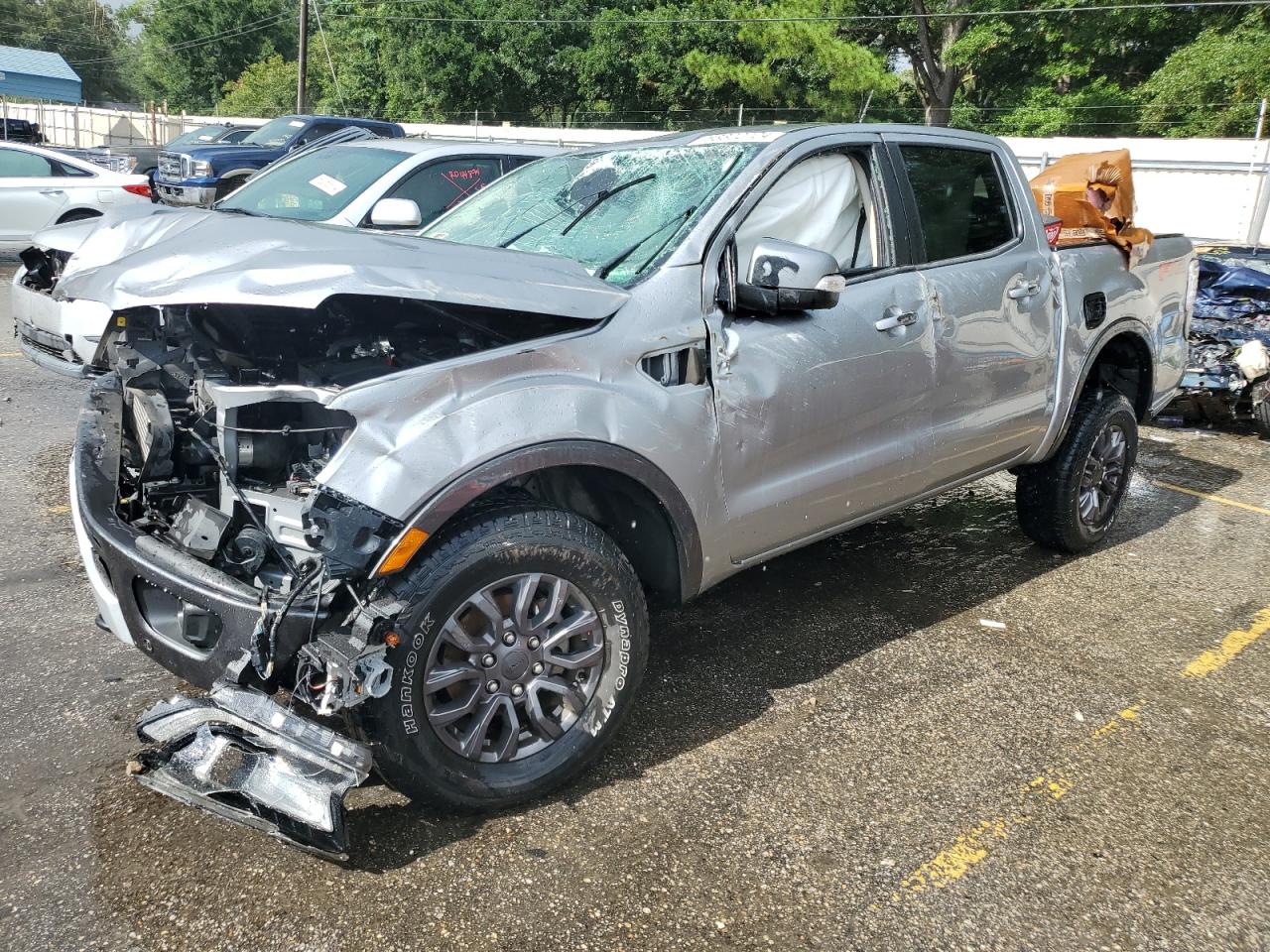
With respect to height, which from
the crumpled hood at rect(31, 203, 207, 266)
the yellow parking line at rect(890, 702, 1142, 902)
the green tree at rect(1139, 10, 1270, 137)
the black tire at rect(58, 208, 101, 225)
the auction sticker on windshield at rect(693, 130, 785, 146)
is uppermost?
the green tree at rect(1139, 10, 1270, 137)

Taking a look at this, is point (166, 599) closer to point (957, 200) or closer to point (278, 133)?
point (957, 200)

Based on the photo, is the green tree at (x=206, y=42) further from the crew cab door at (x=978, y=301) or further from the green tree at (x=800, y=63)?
the crew cab door at (x=978, y=301)

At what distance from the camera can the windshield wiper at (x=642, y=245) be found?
329cm

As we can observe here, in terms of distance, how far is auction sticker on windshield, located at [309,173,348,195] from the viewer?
741 cm

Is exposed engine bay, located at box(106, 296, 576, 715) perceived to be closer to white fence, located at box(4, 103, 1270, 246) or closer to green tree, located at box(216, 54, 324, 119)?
white fence, located at box(4, 103, 1270, 246)

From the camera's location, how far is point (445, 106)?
145 ft

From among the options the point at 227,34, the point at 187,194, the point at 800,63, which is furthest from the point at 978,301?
the point at 227,34

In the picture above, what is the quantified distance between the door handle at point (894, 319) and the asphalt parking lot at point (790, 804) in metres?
1.25

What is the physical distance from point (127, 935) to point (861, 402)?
2666mm

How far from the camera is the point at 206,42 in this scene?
65.6m

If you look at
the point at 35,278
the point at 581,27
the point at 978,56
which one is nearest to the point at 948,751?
the point at 35,278

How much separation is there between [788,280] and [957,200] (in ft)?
4.90

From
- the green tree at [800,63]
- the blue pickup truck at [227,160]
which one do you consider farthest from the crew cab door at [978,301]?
the green tree at [800,63]

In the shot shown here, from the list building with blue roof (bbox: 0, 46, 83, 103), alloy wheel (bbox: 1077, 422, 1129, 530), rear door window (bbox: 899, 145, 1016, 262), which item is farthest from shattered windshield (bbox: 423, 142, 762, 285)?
building with blue roof (bbox: 0, 46, 83, 103)
